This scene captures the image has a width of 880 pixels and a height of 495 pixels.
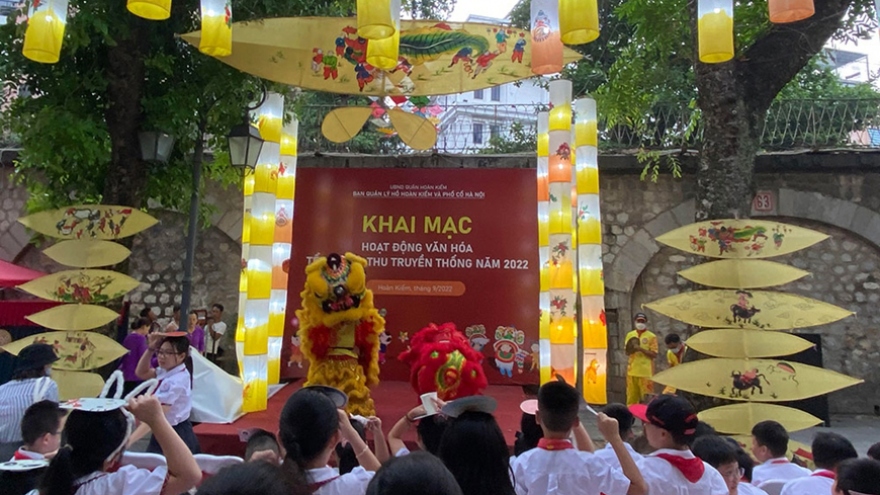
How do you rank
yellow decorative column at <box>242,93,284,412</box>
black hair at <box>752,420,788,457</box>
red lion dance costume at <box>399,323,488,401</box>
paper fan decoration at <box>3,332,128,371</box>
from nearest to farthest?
black hair at <box>752,420,788,457</box>
paper fan decoration at <box>3,332,128,371</box>
red lion dance costume at <box>399,323,488,401</box>
yellow decorative column at <box>242,93,284,412</box>

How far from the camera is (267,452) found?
236 cm

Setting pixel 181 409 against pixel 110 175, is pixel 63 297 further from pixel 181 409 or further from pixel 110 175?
pixel 181 409

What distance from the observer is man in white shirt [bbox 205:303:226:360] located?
9211mm

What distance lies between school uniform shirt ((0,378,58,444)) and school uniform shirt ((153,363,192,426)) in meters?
0.66

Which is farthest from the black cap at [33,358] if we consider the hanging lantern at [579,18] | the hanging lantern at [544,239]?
the hanging lantern at [544,239]

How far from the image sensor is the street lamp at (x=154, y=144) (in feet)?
18.6

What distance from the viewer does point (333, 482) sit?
2141 mm

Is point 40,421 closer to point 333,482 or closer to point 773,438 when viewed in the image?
point 333,482

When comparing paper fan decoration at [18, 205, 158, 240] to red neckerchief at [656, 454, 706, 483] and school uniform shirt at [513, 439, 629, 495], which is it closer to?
school uniform shirt at [513, 439, 629, 495]

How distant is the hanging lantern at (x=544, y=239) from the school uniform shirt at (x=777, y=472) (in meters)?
3.68

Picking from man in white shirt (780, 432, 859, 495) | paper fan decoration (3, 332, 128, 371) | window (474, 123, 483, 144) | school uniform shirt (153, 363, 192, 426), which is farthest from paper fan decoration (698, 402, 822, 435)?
window (474, 123, 483, 144)

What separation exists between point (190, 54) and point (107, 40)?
1.18m

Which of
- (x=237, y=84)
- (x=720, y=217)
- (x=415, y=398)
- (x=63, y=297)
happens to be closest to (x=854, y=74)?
(x=720, y=217)

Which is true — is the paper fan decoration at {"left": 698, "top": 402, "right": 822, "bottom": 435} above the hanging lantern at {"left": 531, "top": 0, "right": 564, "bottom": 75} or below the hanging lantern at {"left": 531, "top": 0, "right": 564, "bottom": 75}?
below
